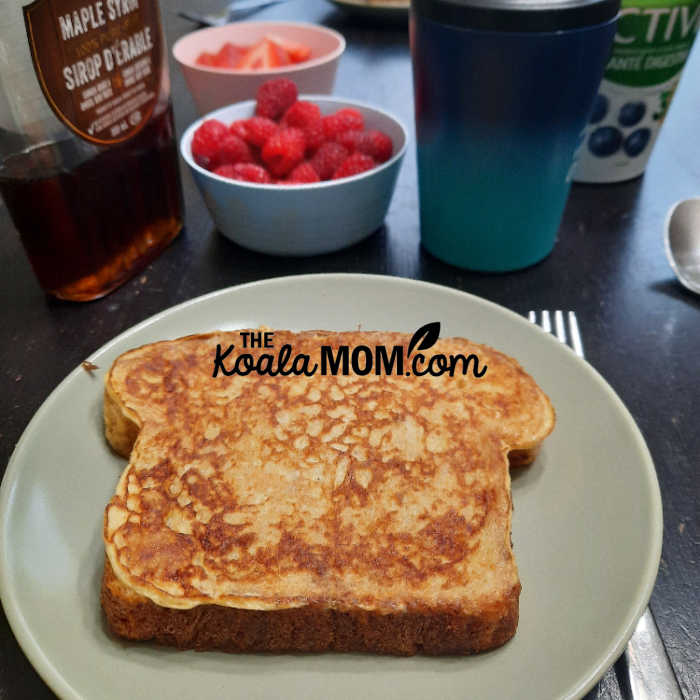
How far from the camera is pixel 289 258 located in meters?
1.44

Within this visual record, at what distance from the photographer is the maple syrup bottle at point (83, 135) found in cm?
103

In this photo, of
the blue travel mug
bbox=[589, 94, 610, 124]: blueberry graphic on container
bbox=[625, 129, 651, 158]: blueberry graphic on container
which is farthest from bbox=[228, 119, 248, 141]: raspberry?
bbox=[625, 129, 651, 158]: blueberry graphic on container

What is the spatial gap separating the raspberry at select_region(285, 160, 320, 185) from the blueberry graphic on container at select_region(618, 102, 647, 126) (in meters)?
0.73

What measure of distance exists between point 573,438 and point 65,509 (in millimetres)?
707

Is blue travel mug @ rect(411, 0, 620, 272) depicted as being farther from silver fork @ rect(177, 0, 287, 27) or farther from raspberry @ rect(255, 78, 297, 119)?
silver fork @ rect(177, 0, 287, 27)

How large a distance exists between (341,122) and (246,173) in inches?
11.2

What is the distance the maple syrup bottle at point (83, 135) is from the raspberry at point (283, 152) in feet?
0.69

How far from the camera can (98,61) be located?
112 centimetres

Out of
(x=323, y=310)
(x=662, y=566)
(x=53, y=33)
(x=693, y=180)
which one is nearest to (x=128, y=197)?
(x=53, y=33)

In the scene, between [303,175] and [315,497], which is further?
[303,175]

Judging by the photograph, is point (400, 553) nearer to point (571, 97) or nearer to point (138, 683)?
point (138, 683)

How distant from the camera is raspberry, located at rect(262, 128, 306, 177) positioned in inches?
53.9

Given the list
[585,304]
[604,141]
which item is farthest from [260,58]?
[585,304]

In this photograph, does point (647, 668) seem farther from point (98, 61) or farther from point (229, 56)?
point (229, 56)
